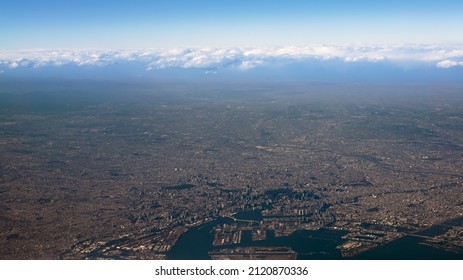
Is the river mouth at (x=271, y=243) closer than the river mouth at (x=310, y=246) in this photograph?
No

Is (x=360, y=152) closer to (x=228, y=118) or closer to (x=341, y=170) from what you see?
(x=341, y=170)

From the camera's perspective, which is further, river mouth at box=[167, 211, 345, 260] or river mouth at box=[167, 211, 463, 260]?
river mouth at box=[167, 211, 345, 260]

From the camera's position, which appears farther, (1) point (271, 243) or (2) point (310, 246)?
(1) point (271, 243)

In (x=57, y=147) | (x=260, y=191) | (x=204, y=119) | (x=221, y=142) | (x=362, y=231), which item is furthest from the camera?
(x=204, y=119)

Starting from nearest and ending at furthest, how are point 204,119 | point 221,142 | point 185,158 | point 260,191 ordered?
1. point 260,191
2. point 185,158
3. point 221,142
4. point 204,119

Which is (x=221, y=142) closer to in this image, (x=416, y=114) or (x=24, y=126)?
(x=24, y=126)

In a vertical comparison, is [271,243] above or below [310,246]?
above

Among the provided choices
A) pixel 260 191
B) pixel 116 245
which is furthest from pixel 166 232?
pixel 260 191

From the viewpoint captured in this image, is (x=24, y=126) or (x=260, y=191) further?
(x=24, y=126)

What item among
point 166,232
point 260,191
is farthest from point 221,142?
point 166,232
